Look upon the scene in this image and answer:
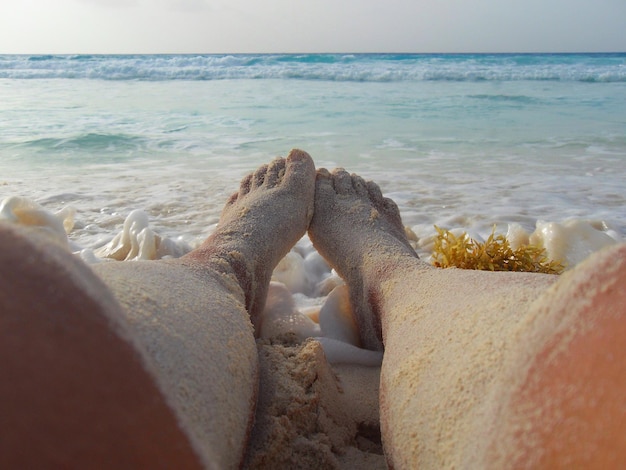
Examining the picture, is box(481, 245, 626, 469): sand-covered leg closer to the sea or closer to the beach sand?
the beach sand

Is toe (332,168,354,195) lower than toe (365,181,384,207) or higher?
higher

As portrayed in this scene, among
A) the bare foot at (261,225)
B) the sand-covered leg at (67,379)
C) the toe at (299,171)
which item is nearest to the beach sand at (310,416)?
the bare foot at (261,225)

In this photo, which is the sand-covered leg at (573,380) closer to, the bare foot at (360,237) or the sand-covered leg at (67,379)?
the sand-covered leg at (67,379)

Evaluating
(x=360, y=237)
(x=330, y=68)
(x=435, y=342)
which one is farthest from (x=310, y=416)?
(x=330, y=68)

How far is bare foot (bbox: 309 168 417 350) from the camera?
1476 mm

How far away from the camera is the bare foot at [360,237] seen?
58.1 inches

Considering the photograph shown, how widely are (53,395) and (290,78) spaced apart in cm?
1281

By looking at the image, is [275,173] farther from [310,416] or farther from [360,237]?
[310,416]

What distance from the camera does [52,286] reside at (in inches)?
20.3

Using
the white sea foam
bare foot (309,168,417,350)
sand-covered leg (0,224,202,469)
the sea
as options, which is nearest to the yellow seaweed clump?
bare foot (309,168,417,350)

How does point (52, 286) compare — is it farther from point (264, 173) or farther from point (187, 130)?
point (187, 130)

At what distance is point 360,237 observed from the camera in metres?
1.71

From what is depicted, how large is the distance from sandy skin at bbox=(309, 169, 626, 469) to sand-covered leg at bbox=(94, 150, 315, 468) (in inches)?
10.4

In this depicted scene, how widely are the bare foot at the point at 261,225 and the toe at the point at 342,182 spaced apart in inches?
3.8
